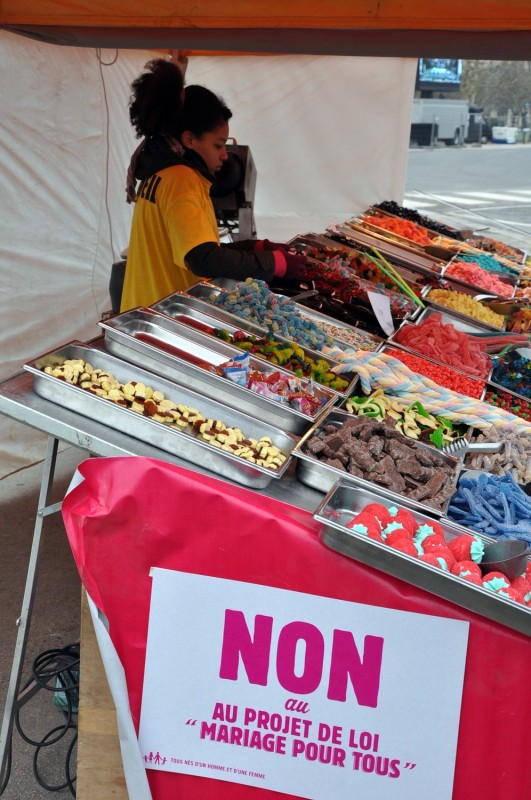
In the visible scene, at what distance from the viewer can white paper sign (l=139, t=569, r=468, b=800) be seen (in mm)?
1859

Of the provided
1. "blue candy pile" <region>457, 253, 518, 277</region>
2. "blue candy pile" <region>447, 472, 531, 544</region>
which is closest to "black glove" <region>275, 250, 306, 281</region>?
"blue candy pile" <region>447, 472, 531, 544</region>

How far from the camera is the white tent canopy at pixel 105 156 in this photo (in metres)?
4.56

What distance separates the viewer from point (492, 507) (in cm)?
222

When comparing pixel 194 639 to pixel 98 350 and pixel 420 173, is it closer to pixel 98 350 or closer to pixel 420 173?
pixel 98 350

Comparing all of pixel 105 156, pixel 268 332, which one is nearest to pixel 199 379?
pixel 268 332

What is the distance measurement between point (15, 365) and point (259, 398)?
8.87ft

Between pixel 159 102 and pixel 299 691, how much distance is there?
2.38 meters

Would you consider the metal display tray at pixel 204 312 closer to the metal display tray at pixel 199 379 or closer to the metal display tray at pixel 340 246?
the metal display tray at pixel 199 379

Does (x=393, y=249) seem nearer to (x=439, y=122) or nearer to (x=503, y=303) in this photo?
(x=503, y=303)

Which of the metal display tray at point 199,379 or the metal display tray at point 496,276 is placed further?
the metal display tray at point 496,276

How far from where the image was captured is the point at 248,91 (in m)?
7.68

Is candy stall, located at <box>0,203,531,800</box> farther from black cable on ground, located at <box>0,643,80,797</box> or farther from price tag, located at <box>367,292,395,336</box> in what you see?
price tag, located at <box>367,292,395,336</box>

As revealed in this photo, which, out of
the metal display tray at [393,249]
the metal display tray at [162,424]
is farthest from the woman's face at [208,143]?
the metal display tray at [393,249]

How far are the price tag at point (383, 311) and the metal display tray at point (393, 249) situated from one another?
1701 millimetres
